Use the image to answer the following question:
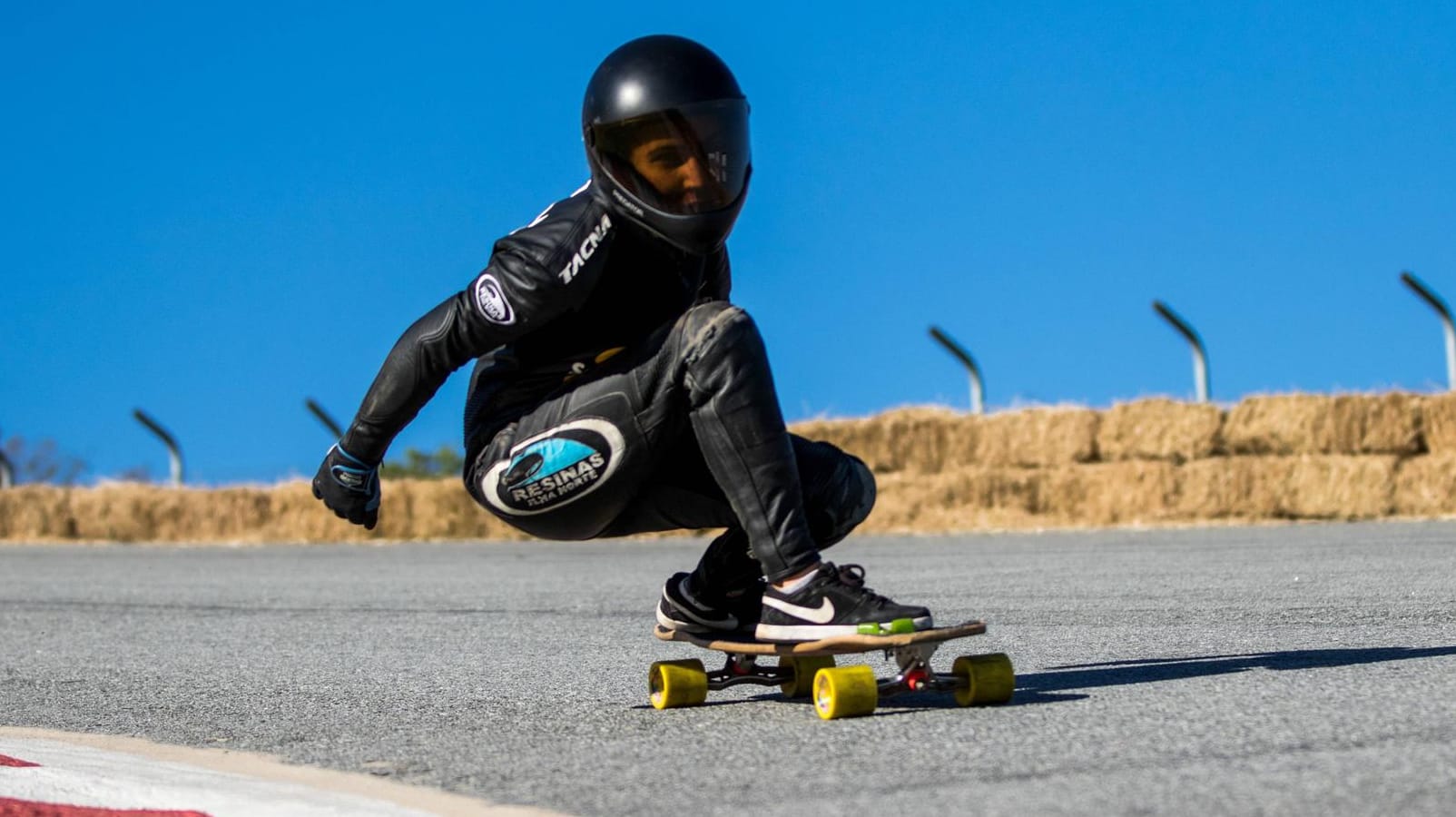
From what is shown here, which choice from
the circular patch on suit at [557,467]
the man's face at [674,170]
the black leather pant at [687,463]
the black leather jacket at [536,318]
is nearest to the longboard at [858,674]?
the black leather pant at [687,463]

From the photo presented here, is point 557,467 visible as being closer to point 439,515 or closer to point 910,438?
point 910,438

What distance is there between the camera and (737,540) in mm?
4191

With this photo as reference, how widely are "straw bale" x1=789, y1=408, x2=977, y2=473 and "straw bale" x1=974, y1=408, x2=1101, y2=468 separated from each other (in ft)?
0.67

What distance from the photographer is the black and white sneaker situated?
356 cm

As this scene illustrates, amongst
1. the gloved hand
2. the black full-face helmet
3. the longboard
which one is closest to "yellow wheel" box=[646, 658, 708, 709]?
the longboard

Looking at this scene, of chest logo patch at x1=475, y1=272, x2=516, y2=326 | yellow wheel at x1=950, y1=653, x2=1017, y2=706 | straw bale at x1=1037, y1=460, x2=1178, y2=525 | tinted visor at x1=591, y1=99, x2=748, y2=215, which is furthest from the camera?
straw bale at x1=1037, y1=460, x2=1178, y2=525

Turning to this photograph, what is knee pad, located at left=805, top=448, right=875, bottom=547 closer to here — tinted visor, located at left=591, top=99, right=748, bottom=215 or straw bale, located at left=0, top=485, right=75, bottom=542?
tinted visor, located at left=591, top=99, right=748, bottom=215

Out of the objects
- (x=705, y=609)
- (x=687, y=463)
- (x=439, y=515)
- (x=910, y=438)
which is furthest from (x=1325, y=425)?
(x=687, y=463)

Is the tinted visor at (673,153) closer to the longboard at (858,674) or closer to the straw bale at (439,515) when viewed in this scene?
the longboard at (858,674)

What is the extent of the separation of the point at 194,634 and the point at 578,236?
13.0 feet

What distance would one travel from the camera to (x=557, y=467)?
387 centimetres

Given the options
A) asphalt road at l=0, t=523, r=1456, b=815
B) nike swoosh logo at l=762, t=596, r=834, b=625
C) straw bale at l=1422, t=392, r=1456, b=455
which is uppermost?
straw bale at l=1422, t=392, r=1456, b=455

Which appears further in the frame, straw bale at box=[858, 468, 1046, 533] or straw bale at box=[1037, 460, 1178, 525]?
straw bale at box=[858, 468, 1046, 533]

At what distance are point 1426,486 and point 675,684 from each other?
11624 millimetres
